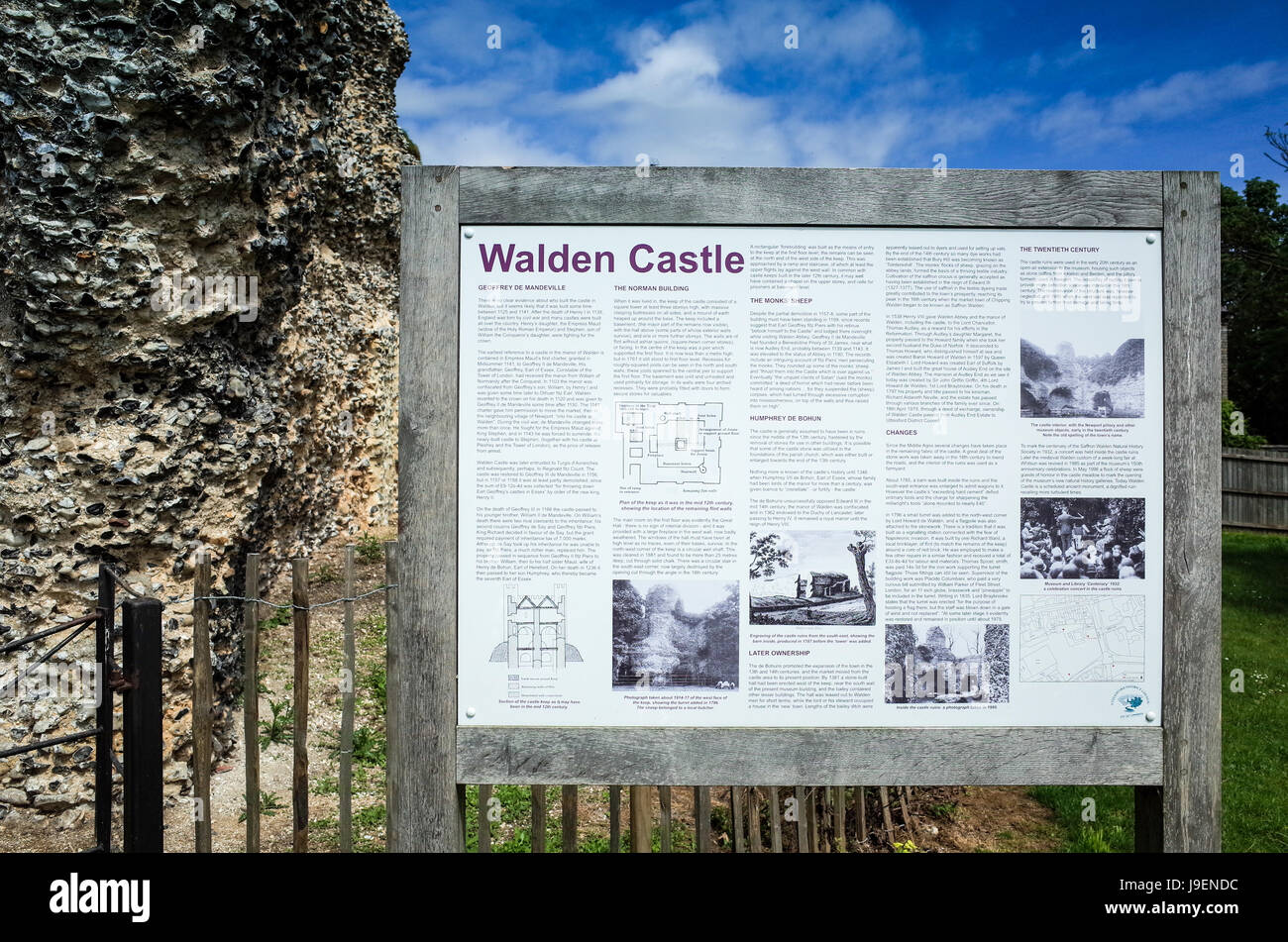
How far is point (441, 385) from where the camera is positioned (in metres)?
2.37

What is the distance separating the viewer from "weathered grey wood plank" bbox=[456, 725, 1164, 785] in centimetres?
235

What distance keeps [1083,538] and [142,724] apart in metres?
2.89

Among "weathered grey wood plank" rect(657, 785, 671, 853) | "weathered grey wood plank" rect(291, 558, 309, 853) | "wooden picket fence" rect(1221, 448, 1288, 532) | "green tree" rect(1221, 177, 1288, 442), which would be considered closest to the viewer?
"weathered grey wood plank" rect(291, 558, 309, 853)

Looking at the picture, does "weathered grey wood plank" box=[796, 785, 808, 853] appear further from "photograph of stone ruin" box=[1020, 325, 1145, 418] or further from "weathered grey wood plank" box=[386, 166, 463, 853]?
"photograph of stone ruin" box=[1020, 325, 1145, 418]

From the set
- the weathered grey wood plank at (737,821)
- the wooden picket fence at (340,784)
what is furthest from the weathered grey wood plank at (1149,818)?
the weathered grey wood plank at (737,821)

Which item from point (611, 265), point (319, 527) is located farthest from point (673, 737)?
point (319, 527)

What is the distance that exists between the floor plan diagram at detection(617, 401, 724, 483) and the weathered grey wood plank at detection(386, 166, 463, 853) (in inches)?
20.3

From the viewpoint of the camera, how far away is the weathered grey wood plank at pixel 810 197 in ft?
7.85

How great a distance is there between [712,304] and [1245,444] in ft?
78.9

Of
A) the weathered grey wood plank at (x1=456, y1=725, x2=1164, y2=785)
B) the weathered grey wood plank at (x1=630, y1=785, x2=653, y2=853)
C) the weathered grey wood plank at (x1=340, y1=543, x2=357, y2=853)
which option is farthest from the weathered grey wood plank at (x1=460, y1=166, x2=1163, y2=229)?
the weathered grey wood plank at (x1=630, y1=785, x2=653, y2=853)

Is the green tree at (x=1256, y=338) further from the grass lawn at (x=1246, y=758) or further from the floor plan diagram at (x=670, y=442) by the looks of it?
the floor plan diagram at (x=670, y=442)

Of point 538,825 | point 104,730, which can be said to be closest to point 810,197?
point 538,825
